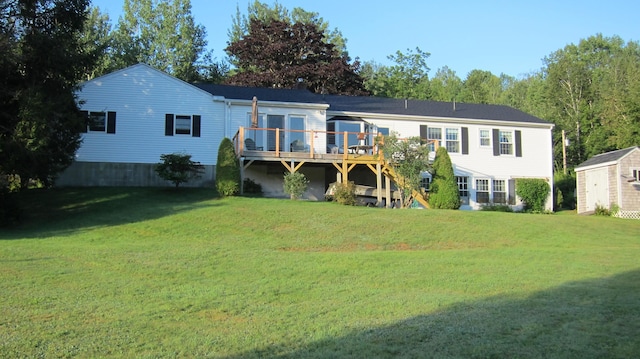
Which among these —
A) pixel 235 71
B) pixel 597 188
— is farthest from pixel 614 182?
pixel 235 71

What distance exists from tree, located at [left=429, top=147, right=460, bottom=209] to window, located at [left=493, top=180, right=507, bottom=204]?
21.2ft

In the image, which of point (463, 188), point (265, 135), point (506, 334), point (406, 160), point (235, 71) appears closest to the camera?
point (506, 334)

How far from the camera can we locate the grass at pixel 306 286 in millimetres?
6723

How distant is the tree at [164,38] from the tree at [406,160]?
79.2 ft

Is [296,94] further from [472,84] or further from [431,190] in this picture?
[472,84]

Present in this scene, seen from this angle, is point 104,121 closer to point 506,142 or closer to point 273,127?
point 273,127

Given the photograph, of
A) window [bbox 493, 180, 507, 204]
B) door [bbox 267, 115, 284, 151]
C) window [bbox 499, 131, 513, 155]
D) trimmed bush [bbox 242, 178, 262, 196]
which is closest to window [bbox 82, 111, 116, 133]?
trimmed bush [bbox 242, 178, 262, 196]

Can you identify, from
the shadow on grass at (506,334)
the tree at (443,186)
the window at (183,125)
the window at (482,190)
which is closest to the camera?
the shadow on grass at (506,334)

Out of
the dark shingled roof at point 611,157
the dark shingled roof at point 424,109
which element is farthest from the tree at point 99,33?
the dark shingled roof at point 611,157

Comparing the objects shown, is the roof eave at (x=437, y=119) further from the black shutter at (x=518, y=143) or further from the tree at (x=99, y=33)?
the tree at (x=99, y=33)

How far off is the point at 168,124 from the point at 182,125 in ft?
2.02

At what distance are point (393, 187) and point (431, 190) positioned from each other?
3.32 metres

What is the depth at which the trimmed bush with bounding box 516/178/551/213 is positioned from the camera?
95.5ft

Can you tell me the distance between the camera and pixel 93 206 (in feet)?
66.6
